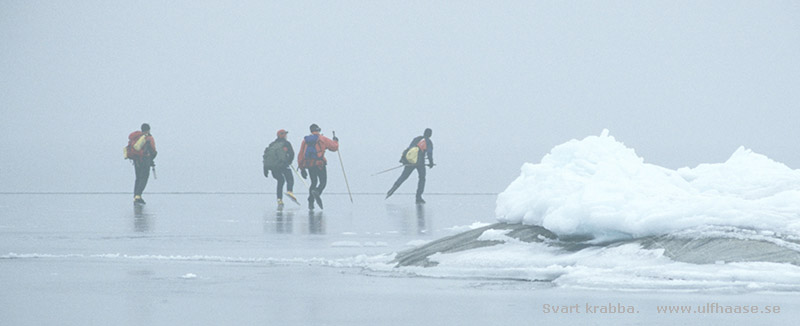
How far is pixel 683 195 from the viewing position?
484 inches

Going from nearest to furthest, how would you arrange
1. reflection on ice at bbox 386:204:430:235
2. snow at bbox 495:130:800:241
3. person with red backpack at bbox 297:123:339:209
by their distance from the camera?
snow at bbox 495:130:800:241 < reflection on ice at bbox 386:204:430:235 < person with red backpack at bbox 297:123:339:209

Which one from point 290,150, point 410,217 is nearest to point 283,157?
point 290,150

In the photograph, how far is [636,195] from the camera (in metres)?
12.1

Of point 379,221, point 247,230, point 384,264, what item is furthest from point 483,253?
point 379,221

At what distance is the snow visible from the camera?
11406 millimetres

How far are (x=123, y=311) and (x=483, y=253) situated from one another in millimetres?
3859

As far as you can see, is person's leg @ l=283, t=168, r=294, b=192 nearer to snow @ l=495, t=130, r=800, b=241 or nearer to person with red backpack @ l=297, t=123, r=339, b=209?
person with red backpack @ l=297, t=123, r=339, b=209

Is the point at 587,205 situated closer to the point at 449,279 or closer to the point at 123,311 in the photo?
the point at 449,279

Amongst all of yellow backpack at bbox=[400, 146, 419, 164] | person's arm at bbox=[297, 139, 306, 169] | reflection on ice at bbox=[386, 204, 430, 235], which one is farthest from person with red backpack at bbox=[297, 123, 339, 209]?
yellow backpack at bbox=[400, 146, 419, 164]

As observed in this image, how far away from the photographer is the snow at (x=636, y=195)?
1141 centimetres

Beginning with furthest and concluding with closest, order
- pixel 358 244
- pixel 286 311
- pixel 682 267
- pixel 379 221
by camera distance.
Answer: pixel 379 221
pixel 358 244
pixel 682 267
pixel 286 311

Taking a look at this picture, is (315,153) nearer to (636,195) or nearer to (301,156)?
(301,156)

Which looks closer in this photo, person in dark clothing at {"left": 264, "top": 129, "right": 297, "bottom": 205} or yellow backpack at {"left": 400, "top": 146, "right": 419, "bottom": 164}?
person in dark clothing at {"left": 264, "top": 129, "right": 297, "bottom": 205}

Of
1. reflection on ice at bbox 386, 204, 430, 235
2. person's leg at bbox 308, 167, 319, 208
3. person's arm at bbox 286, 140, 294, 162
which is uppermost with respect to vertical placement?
person's arm at bbox 286, 140, 294, 162
